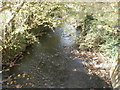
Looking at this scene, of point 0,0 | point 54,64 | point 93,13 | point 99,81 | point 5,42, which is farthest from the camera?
point 93,13

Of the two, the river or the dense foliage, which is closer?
the river

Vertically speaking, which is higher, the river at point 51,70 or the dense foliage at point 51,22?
the dense foliage at point 51,22

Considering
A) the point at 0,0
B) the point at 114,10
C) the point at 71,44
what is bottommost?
the point at 71,44

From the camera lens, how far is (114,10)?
14.2ft

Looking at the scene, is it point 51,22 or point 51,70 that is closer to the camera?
point 51,22

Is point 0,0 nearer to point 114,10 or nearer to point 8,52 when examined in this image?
point 8,52

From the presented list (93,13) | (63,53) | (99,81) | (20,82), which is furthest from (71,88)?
(93,13)

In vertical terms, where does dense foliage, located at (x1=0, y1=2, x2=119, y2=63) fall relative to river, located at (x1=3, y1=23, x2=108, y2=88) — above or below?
above

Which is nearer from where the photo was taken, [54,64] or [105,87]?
[105,87]

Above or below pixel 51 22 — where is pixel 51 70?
below

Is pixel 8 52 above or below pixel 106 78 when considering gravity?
above

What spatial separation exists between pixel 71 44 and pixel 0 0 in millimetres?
3790

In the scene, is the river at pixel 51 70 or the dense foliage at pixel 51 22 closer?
the river at pixel 51 70

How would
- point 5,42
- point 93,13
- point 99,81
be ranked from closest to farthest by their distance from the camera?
point 99,81, point 5,42, point 93,13
